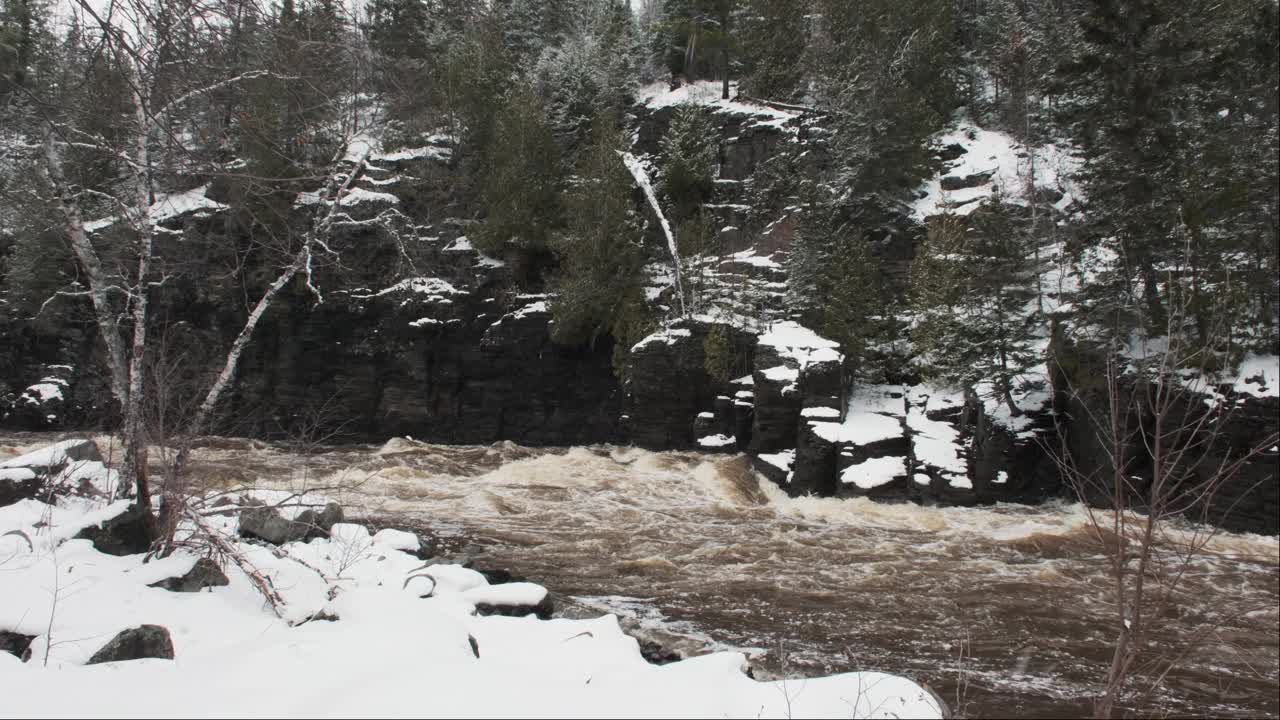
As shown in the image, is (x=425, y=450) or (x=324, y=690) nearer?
(x=324, y=690)

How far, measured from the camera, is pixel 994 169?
1068 inches

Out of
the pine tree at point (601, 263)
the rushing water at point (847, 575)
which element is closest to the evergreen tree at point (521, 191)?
the pine tree at point (601, 263)

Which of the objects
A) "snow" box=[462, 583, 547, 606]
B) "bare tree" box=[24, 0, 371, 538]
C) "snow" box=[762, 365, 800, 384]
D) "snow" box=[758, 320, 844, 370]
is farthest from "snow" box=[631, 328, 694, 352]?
"snow" box=[462, 583, 547, 606]

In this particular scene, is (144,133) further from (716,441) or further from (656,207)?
(656,207)

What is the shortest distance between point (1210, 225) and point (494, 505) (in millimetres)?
15990

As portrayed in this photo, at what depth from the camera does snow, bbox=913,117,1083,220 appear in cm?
2495

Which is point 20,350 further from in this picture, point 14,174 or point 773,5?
point 773,5

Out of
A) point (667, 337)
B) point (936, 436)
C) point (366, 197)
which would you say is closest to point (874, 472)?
point (936, 436)

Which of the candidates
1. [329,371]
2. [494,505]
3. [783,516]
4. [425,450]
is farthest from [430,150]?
[783,516]

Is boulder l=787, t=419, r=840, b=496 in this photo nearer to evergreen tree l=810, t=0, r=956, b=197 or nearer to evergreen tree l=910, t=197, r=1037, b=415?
evergreen tree l=910, t=197, r=1037, b=415

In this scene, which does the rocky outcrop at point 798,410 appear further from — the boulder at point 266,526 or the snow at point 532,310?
the boulder at point 266,526

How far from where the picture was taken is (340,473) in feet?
55.3

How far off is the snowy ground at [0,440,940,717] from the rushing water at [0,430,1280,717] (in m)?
0.61

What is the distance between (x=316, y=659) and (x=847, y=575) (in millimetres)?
7863
